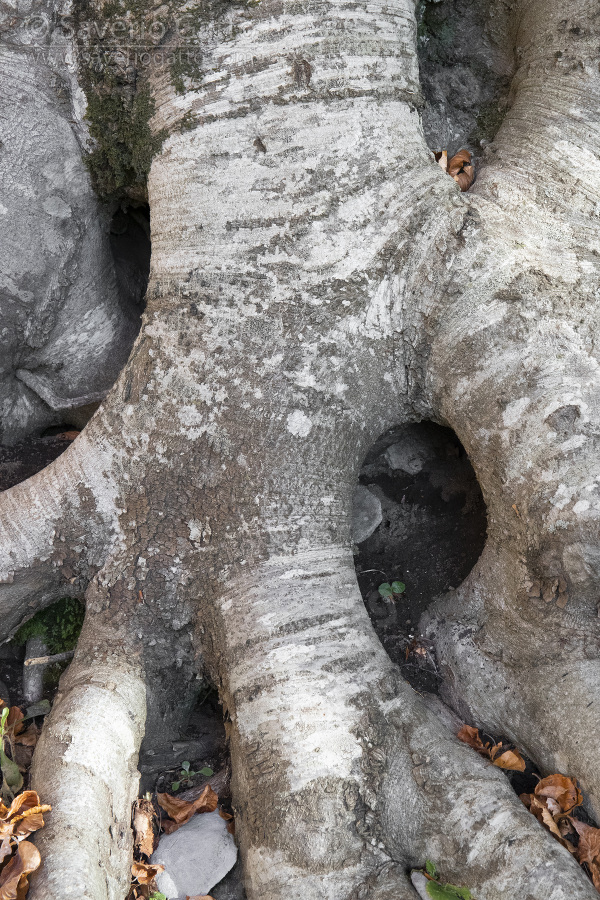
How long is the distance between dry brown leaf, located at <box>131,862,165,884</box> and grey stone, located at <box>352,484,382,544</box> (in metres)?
1.53

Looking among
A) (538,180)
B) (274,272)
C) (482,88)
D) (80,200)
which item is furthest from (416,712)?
(482,88)

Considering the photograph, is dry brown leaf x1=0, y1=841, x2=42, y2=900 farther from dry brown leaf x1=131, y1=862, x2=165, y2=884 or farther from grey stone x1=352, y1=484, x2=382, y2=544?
grey stone x1=352, y1=484, x2=382, y2=544

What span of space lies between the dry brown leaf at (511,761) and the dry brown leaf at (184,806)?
1.07m

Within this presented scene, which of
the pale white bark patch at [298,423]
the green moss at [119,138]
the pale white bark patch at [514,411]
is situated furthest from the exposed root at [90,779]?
the green moss at [119,138]

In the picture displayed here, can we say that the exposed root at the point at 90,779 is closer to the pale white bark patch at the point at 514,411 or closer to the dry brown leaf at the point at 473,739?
the dry brown leaf at the point at 473,739

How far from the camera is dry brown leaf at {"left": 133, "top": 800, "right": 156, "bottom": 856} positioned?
90.7 inches

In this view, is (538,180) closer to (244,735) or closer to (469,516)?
(469,516)

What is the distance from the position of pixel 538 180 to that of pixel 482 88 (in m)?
1.00

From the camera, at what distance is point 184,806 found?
8.02 ft

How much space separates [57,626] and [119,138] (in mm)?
2165

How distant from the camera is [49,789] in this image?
207cm

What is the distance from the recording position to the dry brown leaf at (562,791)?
87.1 inches

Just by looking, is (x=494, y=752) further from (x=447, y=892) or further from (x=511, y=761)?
(x=447, y=892)

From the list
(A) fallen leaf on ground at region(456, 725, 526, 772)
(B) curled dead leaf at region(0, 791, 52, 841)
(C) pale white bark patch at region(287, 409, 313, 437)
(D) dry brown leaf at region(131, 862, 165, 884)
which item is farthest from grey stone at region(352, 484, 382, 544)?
(B) curled dead leaf at region(0, 791, 52, 841)
